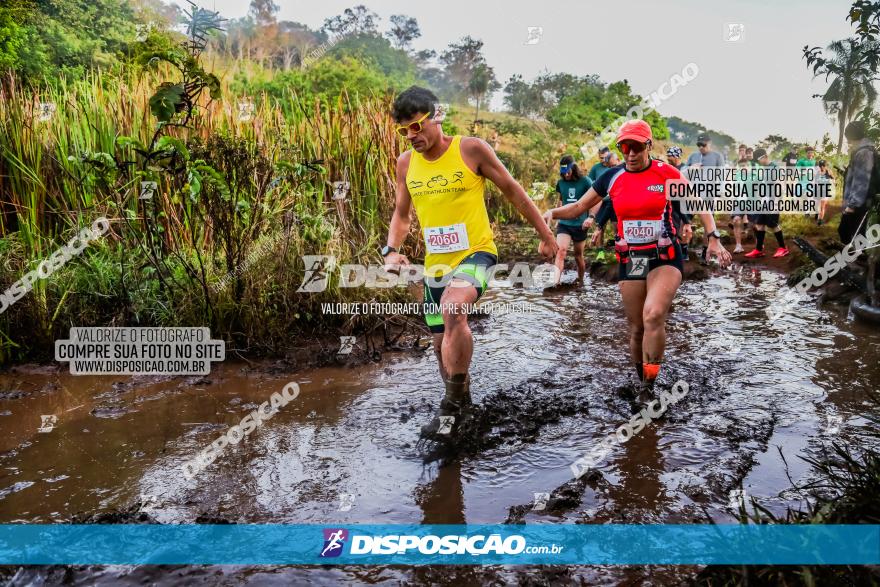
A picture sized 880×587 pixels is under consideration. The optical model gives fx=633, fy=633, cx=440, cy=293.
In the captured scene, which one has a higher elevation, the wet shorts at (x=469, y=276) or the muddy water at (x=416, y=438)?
the wet shorts at (x=469, y=276)

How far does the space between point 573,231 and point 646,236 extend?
4.60m

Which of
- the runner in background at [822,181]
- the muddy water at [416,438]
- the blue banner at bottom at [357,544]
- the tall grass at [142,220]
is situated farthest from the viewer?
the runner in background at [822,181]

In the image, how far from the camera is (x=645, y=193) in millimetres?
4656

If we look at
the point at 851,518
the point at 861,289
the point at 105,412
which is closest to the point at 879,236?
the point at 861,289

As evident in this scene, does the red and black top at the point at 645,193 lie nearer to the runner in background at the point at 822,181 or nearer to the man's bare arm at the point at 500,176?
the man's bare arm at the point at 500,176

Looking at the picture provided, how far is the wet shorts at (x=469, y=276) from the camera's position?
4.11m

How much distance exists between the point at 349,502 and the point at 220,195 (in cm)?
334

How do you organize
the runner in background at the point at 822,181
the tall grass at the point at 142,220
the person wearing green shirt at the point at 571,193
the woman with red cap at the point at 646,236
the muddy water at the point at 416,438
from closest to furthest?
the muddy water at the point at 416,438 → the woman with red cap at the point at 646,236 → the tall grass at the point at 142,220 → the person wearing green shirt at the point at 571,193 → the runner in background at the point at 822,181

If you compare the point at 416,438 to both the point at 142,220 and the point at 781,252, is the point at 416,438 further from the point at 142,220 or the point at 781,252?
the point at 781,252

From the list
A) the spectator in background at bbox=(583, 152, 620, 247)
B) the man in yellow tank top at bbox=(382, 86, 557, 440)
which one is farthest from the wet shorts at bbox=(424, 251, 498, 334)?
the spectator in background at bbox=(583, 152, 620, 247)

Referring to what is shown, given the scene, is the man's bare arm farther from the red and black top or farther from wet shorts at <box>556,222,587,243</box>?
wet shorts at <box>556,222,587,243</box>

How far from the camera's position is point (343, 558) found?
9.62ft

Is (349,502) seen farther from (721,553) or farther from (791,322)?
(791,322)

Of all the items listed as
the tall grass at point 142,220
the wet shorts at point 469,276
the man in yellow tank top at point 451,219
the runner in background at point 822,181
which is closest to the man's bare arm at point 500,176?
the man in yellow tank top at point 451,219
